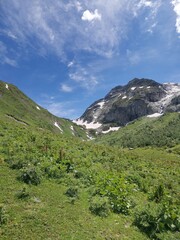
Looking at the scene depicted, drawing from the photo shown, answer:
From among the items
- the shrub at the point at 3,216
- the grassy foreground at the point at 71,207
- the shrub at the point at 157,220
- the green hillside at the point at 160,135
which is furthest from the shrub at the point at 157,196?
the green hillside at the point at 160,135

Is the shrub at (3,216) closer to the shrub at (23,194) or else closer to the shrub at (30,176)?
the shrub at (23,194)

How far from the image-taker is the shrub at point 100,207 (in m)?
13.2

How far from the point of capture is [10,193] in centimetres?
1354

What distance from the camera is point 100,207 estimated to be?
13.6 m

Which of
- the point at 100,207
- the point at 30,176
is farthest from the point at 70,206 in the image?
the point at 30,176

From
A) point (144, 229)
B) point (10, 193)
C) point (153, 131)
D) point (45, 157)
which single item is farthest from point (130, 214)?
point (153, 131)

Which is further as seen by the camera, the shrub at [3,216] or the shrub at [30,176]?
the shrub at [30,176]

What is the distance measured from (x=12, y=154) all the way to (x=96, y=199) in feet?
30.6

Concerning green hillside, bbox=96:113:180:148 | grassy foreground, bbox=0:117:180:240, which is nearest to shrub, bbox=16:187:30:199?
grassy foreground, bbox=0:117:180:240

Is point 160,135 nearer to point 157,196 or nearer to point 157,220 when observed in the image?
point 157,196

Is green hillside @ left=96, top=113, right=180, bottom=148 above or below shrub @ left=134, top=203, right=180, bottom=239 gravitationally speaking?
above

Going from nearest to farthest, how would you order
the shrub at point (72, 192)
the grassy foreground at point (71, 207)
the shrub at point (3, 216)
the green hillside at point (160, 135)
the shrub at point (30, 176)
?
1. the shrub at point (3, 216)
2. the grassy foreground at point (71, 207)
3. the shrub at point (72, 192)
4. the shrub at point (30, 176)
5. the green hillside at point (160, 135)

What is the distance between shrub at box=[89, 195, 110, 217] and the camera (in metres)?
13.2

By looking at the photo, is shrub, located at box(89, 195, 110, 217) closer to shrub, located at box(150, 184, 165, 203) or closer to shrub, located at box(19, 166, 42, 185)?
shrub, located at box(19, 166, 42, 185)
